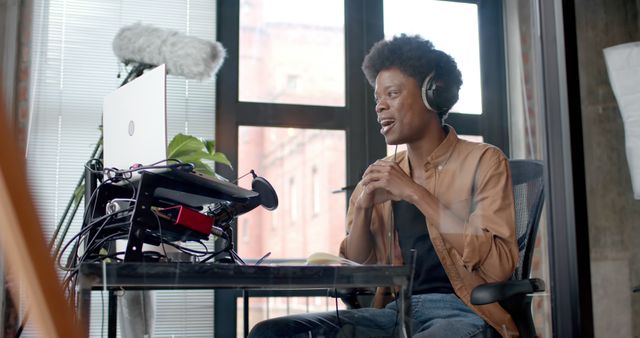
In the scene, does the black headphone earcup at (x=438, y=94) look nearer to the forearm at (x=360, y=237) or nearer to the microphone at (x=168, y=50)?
the forearm at (x=360, y=237)

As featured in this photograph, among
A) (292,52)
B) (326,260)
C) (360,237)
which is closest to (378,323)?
(326,260)

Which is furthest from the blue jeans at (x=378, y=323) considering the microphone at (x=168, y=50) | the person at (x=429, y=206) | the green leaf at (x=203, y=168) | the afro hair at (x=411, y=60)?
the microphone at (x=168, y=50)

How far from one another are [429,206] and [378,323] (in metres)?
0.37

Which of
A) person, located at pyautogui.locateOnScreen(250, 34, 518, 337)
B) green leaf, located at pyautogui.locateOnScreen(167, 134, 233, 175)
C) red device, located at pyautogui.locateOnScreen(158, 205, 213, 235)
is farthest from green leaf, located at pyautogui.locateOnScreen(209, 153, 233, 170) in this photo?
red device, located at pyautogui.locateOnScreen(158, 205, 213, 235)

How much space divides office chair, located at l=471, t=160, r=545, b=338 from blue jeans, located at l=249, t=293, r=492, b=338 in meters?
0.05

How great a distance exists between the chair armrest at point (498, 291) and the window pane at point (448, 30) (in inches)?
16.9

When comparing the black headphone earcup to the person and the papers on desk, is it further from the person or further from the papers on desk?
the papers on desk

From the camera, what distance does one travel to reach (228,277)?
102 cm

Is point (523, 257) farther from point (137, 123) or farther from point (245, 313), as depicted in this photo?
point (137, 123)

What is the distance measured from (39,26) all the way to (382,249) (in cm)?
91

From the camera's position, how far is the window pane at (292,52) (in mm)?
1650

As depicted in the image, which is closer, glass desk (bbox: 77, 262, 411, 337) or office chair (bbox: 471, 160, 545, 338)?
glass desk (bbox: 77, 262, 411, 337)

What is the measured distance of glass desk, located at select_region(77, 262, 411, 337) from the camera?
96 centimetres

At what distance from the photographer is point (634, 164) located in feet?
5.71
